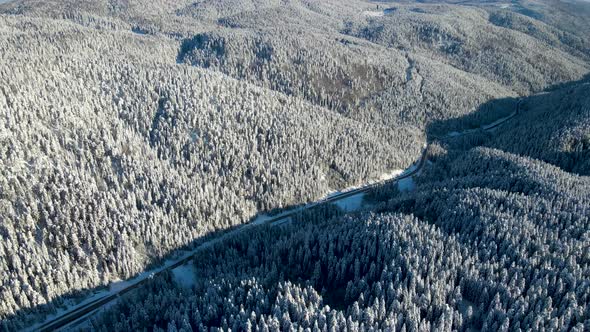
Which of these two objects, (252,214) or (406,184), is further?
(406,184)

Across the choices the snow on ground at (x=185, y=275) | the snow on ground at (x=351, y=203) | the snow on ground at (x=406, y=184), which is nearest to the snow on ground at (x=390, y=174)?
the snow on ground at (x=406, y=184)

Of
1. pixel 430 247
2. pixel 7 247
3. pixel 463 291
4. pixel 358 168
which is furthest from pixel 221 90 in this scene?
pixel 463 291

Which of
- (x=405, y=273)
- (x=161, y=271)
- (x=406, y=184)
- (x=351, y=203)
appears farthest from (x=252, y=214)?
(x=406, y=184)

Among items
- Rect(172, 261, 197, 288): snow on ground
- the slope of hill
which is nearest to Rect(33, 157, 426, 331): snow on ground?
Rect(172, 261, 197, 288): snow on ground

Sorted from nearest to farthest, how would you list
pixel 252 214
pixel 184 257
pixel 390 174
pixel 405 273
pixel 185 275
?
pixel 405 273, pixel 185 275, pixel 184 257, pixel 252 214, pixel 390 174

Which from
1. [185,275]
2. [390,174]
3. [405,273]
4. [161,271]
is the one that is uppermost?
[405,273]

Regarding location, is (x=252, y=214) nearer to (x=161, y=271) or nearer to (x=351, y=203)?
(x=161, y=271)

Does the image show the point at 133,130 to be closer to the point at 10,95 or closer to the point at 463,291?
the point at 10,95
